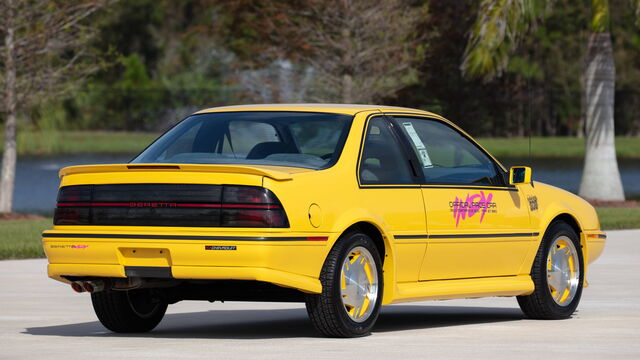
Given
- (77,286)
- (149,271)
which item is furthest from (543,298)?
(77,286)

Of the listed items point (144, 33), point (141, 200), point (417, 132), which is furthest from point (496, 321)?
point (144, 33)

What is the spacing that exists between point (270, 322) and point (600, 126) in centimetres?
2361

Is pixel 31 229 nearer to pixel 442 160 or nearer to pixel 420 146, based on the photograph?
pixel 442 160

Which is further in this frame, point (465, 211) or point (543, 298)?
point (543, 298)

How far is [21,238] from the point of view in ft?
74.6

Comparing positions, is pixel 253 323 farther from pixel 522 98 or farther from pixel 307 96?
pixel 522 98

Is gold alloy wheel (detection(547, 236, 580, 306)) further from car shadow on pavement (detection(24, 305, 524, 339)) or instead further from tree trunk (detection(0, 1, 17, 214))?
tree trunk (detection(0, 1, 17, 214))

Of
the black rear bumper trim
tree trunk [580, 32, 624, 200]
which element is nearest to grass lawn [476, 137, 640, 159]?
tree trunk [580, 32, 624, 200]

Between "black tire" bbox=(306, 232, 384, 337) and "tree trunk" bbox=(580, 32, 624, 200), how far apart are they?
24440 millimetres

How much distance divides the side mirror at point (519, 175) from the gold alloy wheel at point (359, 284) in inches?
71.1

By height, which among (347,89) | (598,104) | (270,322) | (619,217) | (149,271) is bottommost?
(619,217)

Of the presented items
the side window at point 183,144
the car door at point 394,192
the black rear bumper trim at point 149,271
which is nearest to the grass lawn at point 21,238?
the side window at point 183,144

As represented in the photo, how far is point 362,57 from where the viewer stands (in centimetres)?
3488

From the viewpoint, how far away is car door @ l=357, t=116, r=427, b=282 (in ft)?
35.8
